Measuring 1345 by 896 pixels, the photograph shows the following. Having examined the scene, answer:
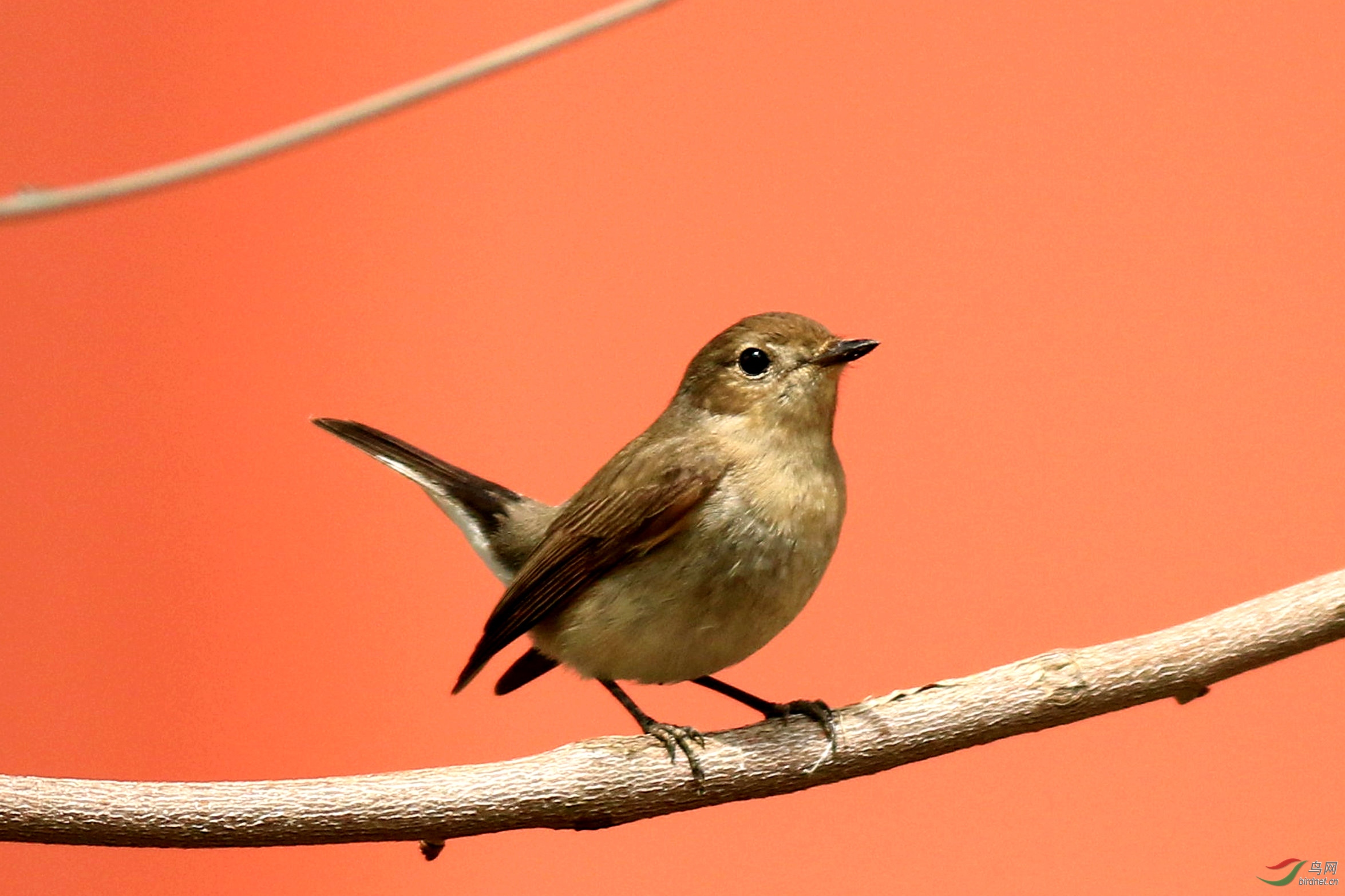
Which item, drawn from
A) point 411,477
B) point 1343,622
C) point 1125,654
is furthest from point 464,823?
point 1343,622

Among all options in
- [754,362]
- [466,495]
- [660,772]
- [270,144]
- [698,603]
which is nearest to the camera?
[270,144]

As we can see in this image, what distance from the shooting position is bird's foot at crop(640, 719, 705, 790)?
265cm

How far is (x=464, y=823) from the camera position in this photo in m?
2.49

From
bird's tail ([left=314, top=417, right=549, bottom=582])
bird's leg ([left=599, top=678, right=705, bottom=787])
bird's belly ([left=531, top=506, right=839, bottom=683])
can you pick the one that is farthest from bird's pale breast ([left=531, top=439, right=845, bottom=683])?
bird's tail ([left=314, top=417, right=549, bottom=582])

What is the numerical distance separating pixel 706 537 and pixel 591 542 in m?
0.29

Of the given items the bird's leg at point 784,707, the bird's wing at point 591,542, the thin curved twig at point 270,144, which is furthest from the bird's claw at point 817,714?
the thin curved twig at point 270,144

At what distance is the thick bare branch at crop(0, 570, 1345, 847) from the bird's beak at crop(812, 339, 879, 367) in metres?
0.70

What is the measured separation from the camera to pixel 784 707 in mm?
2893

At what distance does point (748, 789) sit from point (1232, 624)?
1012mm

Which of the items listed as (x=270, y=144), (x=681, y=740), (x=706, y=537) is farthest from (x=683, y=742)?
(x=270, y=144)

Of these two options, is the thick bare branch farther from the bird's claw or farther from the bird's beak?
the bird's beak

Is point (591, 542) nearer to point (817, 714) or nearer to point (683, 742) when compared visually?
point (683, 742)

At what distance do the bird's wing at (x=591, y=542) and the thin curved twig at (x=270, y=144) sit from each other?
1849 mm

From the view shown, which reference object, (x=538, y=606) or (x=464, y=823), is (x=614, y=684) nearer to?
(x=538, y=606)
